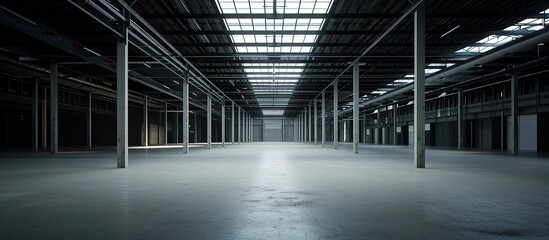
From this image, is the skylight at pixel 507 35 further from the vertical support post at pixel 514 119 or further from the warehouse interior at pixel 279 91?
the vertical support post at pixel 514 119

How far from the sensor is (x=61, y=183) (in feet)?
33.7

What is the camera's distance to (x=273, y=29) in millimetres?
20922

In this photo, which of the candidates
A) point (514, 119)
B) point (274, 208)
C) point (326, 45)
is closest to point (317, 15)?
point (326, 45)

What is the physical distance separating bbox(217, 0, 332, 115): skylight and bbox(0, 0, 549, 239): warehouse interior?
131 mm

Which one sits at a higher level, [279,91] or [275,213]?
[279,91]

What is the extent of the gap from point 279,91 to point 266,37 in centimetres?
2447

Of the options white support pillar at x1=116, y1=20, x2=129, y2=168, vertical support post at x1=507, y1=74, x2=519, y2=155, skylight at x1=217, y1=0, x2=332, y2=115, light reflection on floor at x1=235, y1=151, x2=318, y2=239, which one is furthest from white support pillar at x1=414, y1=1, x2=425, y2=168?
vertical support post at x1=507, y1=74, x2=519, y2=155

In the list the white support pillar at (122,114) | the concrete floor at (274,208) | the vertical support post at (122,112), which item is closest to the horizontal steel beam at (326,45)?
the vertical support post at (122,112)

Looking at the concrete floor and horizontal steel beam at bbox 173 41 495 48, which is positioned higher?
horizontal steel beam at bbox 173 41 495 48

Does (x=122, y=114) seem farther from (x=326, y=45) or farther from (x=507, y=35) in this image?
(x=507, y=35)

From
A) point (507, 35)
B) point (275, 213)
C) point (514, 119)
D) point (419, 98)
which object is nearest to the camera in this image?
point (275, 213)

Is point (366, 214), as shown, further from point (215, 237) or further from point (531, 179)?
point (531, 179)

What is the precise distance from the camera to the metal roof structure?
687 inches

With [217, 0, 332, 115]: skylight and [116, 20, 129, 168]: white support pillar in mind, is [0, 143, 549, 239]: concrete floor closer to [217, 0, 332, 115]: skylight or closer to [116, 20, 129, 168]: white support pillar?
[116, 20, 129, 168]: white support pillar
